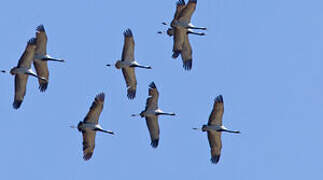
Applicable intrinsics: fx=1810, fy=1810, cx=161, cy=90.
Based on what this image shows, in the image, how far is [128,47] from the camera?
73.4 metres

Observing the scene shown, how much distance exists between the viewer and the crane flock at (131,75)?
7094 cm

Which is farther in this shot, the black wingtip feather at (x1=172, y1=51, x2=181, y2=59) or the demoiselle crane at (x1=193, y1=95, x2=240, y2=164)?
the black wingtip feather at (x1=172, y1=51, x2=181, y2=59)

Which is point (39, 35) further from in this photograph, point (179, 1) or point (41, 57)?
point (179, 1)

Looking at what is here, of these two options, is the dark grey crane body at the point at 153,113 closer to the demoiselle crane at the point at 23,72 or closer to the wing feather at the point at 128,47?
the wing feather at the point at 128,47

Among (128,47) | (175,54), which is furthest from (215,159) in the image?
(128,47)

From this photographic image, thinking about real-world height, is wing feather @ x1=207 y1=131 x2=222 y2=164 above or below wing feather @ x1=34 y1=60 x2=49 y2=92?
below

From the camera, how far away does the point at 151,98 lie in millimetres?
73625

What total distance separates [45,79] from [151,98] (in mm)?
4411

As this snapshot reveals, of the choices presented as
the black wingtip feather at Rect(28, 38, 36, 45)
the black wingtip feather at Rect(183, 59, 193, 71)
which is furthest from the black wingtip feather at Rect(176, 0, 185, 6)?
the black wingtip feather at Rect(28, 38, 36, 45)

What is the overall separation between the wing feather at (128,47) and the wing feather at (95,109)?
3356 millimetres

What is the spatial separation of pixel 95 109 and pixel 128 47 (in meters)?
3.87

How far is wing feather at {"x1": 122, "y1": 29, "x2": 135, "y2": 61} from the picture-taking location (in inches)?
2872

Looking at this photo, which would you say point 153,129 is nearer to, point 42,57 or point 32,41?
point 42,57

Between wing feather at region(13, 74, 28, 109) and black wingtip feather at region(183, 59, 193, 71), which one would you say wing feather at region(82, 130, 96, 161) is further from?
black wingtip feather at region(183, 59, 193, 71)
